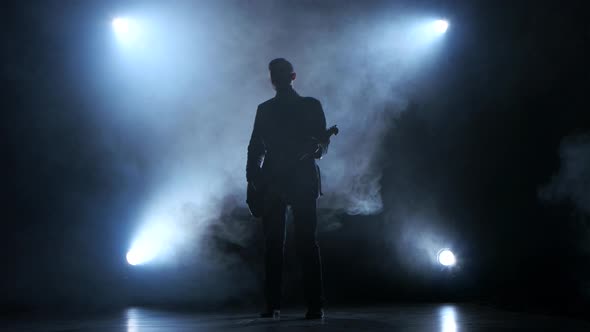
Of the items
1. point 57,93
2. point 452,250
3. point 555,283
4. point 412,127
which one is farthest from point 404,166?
point 57,93

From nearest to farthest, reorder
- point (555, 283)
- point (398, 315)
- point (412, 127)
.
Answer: point (398, 315) < point (555, 283) < point (412, 127)

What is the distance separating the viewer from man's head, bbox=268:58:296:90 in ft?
10.9

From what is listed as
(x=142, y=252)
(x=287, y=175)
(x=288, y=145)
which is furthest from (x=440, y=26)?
(x=142, y=252)

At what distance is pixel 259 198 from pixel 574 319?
5.93 ft

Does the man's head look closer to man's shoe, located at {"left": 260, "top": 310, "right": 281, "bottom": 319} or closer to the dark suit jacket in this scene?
the dark suit jacket

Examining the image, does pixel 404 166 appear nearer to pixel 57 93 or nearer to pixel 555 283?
pixel 555 283

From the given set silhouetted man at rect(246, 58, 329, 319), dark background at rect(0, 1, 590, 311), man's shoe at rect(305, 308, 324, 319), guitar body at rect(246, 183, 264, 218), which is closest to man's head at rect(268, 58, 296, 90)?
silhouetted man at rect(246, 58, 329, 319)

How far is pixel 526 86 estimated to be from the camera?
16.6 ft

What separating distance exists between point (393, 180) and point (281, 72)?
2.55 m

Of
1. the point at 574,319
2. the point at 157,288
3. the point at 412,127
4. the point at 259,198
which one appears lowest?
the point at 574,319

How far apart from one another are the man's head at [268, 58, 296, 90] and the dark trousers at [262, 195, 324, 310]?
0.69 metres

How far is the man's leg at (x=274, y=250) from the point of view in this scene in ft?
10.6

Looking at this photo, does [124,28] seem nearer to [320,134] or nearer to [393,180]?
[320,134]

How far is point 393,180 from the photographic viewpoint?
5539mm
